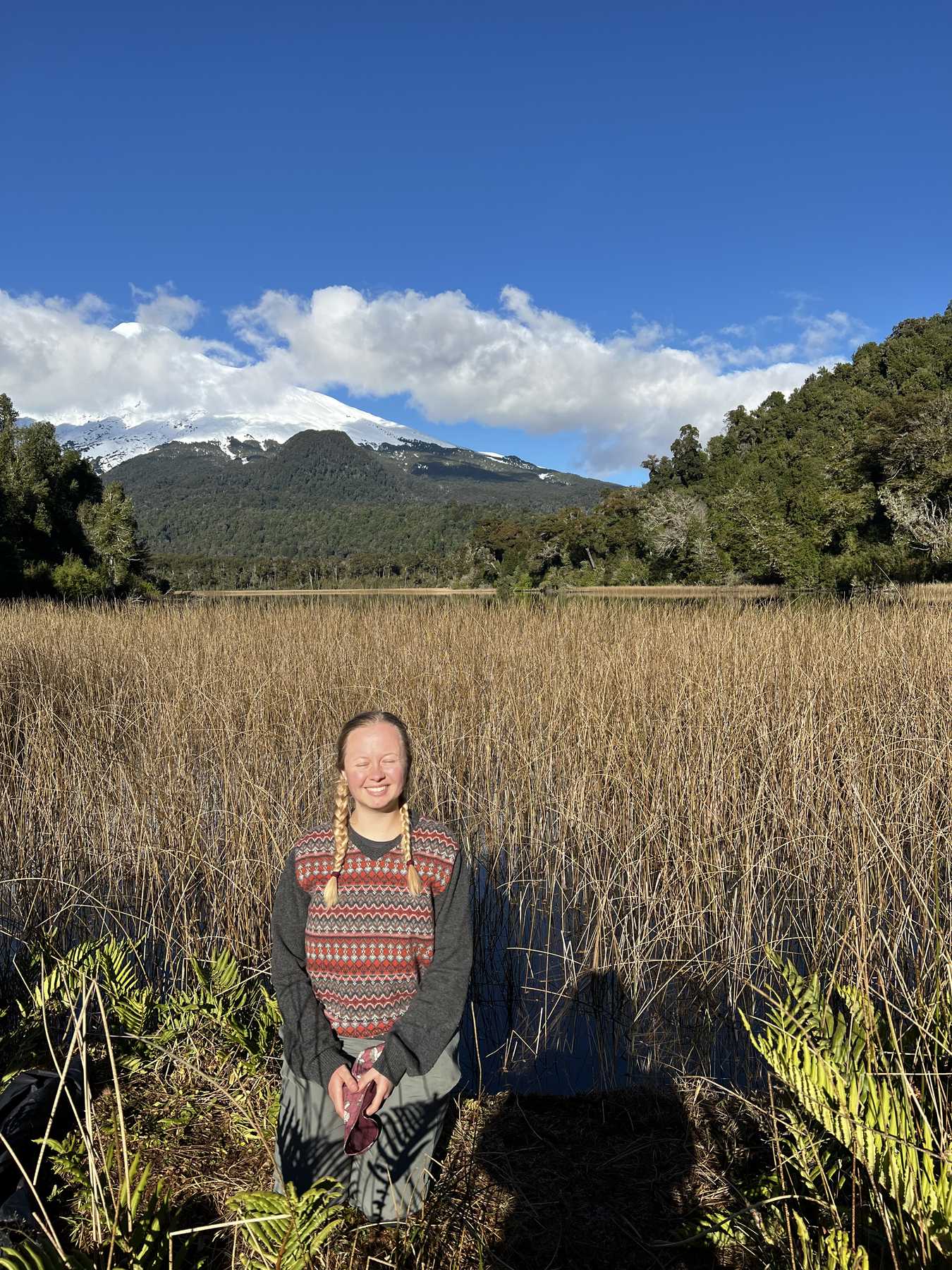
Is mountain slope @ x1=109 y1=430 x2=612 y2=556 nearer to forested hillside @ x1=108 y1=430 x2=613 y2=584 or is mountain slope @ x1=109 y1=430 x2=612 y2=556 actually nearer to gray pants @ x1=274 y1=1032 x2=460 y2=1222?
forested hillside @ x1=108 y1=430 x2=613 y2=584

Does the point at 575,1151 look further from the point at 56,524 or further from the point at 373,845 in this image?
the point at 56,524

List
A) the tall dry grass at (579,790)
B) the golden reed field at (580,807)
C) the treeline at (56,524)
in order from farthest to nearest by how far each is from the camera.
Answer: the treeline at (56,524)
the tall dry grass at (579,790)
the golden reed field at (580,807)

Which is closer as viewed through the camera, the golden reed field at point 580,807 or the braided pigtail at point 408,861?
the braided pigtail at point 408,861

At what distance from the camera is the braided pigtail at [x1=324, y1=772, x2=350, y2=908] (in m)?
1.41

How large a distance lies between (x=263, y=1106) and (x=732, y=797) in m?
2.24

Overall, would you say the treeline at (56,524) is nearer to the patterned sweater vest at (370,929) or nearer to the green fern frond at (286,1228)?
the patterned sweater vest at (370,929)

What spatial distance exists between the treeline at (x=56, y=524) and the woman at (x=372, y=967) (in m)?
16.5

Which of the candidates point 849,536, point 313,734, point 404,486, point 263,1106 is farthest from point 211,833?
point 404,486

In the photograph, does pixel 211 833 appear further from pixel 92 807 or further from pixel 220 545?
pixel 220 545

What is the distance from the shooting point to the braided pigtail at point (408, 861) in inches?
55.6

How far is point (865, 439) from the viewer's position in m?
15.2

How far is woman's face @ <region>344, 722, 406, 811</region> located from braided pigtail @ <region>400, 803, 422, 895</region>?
0.05m

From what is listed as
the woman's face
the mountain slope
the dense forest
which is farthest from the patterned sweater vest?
the mountain slope

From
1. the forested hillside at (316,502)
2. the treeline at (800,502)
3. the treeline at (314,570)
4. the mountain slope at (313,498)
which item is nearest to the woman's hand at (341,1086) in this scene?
the treeline at (800,502)
